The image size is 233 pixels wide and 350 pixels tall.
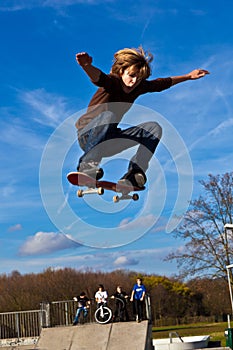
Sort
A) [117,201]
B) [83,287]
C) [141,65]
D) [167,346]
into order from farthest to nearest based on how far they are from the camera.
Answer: [83,287]
[167,346]
[117,201]
[141,65]

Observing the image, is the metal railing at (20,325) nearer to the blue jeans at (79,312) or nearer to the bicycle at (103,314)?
the blue jeans at (79,312)

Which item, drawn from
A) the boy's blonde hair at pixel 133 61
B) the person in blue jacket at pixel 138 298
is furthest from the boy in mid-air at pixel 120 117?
the person in blue jacket at pixel 138 298

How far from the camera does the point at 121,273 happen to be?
248 ft

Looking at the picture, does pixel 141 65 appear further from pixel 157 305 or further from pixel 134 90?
pixel 157 305

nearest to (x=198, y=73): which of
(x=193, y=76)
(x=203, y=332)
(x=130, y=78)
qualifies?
(x=193, y=76)

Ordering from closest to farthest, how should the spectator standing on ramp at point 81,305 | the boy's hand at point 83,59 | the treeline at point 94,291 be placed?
the boy's hand at point 83,59 → the spectator standing on ramp at point 81,305 → the treeline at point 94,291

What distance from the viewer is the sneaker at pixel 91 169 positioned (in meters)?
8.84

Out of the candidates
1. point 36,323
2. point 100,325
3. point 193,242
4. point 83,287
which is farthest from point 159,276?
point 100,325

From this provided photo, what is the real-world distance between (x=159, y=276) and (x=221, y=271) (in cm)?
5514

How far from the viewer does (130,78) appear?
842 centimetres

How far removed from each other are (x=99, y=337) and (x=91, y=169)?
18179 millimetres

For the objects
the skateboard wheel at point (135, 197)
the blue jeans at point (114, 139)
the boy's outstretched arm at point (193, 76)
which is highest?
the boy's outstretched arm at point (193, 76)

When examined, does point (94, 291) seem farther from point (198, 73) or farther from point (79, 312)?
point (198, 73)

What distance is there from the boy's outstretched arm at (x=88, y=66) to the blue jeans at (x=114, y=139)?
87 centimetres
